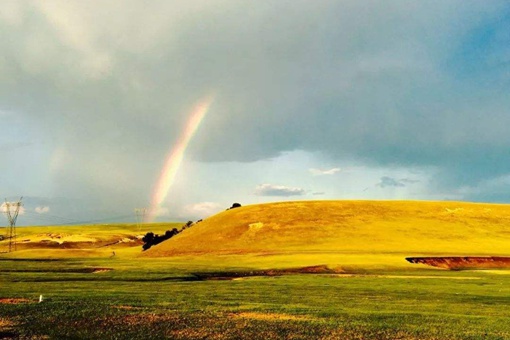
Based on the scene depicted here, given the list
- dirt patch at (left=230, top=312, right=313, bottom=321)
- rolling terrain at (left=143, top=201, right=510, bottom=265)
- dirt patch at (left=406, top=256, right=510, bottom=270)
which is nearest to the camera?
dirt patch at (left=230, top=312, right=313, bottom=321)

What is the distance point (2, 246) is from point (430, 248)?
497ft

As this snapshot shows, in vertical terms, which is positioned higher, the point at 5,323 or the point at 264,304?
the point at 5,323

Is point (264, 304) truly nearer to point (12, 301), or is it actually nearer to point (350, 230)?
point (12, 301)

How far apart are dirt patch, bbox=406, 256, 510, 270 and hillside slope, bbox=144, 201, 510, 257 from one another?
8.69 meters

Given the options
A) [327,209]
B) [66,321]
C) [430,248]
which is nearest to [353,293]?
[66,321]

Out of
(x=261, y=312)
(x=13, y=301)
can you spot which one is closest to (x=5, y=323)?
(x=13, y=301)

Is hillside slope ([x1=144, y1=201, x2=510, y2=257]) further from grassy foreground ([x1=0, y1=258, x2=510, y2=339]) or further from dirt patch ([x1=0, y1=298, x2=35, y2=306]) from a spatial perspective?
dirt patch ([x1=0, y1=298, x2=35, y2=306])

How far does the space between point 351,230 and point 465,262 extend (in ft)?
139

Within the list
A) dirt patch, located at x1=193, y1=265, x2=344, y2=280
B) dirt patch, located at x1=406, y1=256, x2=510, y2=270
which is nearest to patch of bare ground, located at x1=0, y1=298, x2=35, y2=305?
dirt patch, located at x1=193, y1=265, x2=344, y2=280

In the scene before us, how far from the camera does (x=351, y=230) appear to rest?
131 meters

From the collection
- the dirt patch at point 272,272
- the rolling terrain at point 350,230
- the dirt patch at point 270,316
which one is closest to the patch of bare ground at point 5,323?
the dirt patch at point 270,316

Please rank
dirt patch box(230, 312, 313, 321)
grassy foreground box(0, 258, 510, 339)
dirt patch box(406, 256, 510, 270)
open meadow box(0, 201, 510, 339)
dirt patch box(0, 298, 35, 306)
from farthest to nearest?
dirt patch box(406, 256, 510, 270) < dirt patch box(0, 298, 35, 306) < dirt patch box(230, 312, 313, 321) < open meadow box(0, 201, 510, 339) < grassy foreground box(0, 258, 510, 339)

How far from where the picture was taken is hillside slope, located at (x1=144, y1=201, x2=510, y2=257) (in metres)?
115

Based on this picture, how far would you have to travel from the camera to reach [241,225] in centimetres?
14475
